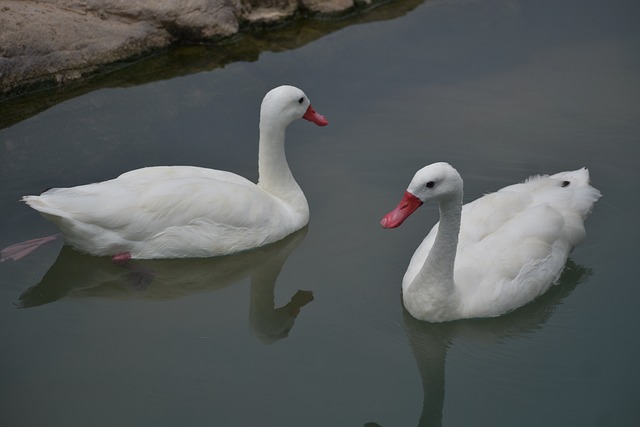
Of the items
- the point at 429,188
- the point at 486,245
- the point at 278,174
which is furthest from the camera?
the point at 278,174

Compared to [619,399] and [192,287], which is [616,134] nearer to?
[619,399]

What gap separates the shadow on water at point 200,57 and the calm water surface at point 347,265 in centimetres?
14

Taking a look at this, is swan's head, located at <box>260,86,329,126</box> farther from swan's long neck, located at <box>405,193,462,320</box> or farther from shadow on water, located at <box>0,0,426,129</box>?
shadow on water, located at <box>0,0,426,129</box>


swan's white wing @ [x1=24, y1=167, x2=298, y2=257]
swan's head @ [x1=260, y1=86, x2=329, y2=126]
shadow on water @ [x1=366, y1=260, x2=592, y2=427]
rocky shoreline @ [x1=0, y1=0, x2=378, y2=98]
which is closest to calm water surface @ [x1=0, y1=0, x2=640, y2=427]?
shadow on water @ [x1=366, y1=260, x2=592, y2=427]

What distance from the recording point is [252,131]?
8.76 m

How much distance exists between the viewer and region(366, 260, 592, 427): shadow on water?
616 cm

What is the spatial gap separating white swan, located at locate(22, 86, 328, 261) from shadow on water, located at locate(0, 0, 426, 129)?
91.5 inches

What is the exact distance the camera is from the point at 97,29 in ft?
31.3

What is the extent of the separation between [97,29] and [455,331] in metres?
5.16

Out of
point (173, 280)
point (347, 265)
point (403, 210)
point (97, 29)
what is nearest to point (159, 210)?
point (173, 280)

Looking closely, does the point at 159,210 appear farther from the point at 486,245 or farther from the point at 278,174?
the point at 486,245

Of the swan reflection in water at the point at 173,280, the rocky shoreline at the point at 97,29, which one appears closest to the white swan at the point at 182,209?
the swan reflection in water at the point at 173,280

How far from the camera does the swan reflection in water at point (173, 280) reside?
681 cm

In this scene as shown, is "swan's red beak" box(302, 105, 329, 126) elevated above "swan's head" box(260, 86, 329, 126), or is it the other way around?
"swan's head" box(260, 86, 329, 126)
